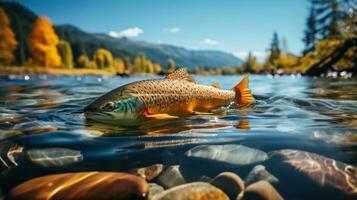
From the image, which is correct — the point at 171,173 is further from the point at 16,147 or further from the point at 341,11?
the point at 341,11

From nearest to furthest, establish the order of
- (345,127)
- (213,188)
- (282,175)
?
(213,188) < (282,175) < (345,127)

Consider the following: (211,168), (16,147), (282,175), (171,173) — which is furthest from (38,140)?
(282,175)

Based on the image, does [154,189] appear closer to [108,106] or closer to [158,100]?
[108,106]

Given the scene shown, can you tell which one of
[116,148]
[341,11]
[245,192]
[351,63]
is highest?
[341,11]

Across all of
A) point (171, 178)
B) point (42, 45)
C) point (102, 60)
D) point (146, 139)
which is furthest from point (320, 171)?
point (102, 60)

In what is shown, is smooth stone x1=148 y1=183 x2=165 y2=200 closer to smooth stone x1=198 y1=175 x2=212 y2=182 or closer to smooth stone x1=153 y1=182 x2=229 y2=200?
smooth stone x1=153 y1=182 x2=229 y2=200

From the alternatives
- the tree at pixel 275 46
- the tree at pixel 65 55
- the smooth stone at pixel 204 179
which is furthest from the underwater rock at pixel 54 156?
the tree at pixel 275 46
